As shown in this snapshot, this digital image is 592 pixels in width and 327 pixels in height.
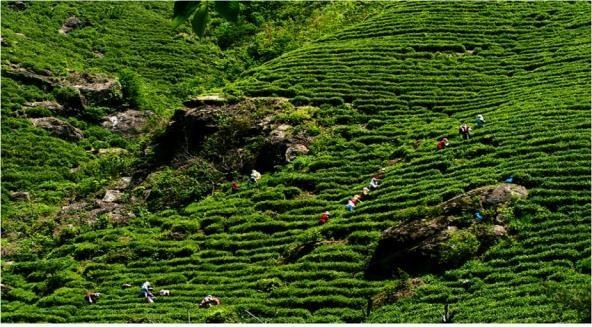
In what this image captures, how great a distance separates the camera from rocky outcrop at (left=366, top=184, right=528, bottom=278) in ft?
81.6

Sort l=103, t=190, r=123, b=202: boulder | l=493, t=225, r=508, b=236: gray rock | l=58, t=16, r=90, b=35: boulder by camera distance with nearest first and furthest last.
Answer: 1. l=493, t=225, r=508, b=236: gray rock
2. l=103, t=190, r=123, b=202: boulder
3. l=58, t=16, r=90, b=35: boulder

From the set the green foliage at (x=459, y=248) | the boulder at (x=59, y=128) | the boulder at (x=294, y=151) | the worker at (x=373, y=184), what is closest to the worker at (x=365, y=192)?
the worker at (x=373, y=184)

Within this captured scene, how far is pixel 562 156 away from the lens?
30.2 meters

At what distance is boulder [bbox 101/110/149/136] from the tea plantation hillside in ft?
13.9

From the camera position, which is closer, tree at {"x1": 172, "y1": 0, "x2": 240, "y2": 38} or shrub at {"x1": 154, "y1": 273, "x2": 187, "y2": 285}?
tree at {"x1": 172, "y1": 0, "x2": 240, "y2": 38}

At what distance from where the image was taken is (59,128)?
4928cm

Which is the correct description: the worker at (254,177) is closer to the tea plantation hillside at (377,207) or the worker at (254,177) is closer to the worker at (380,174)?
the tea plantation hillside at (377,207)

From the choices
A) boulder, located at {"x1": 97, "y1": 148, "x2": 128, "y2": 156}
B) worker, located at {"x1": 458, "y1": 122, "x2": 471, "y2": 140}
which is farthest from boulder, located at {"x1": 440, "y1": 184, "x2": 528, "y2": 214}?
boulder, located at {"x1": 97, "y1": 148, "x2": 128, "y2": 156}

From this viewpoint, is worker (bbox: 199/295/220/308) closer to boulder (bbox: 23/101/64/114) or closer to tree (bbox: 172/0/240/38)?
tree (bbox: 172/0/240/38)

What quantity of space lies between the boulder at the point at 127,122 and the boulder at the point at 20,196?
10.5 m

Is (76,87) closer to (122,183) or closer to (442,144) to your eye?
(122,183)

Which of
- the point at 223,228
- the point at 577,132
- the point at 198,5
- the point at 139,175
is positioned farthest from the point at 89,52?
the point at 198,5

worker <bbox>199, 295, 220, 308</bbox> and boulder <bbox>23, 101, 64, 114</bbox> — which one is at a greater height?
worker <bbox>199, 295, 220, 308</bbox>

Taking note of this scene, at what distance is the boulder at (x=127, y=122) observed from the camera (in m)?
51.5
